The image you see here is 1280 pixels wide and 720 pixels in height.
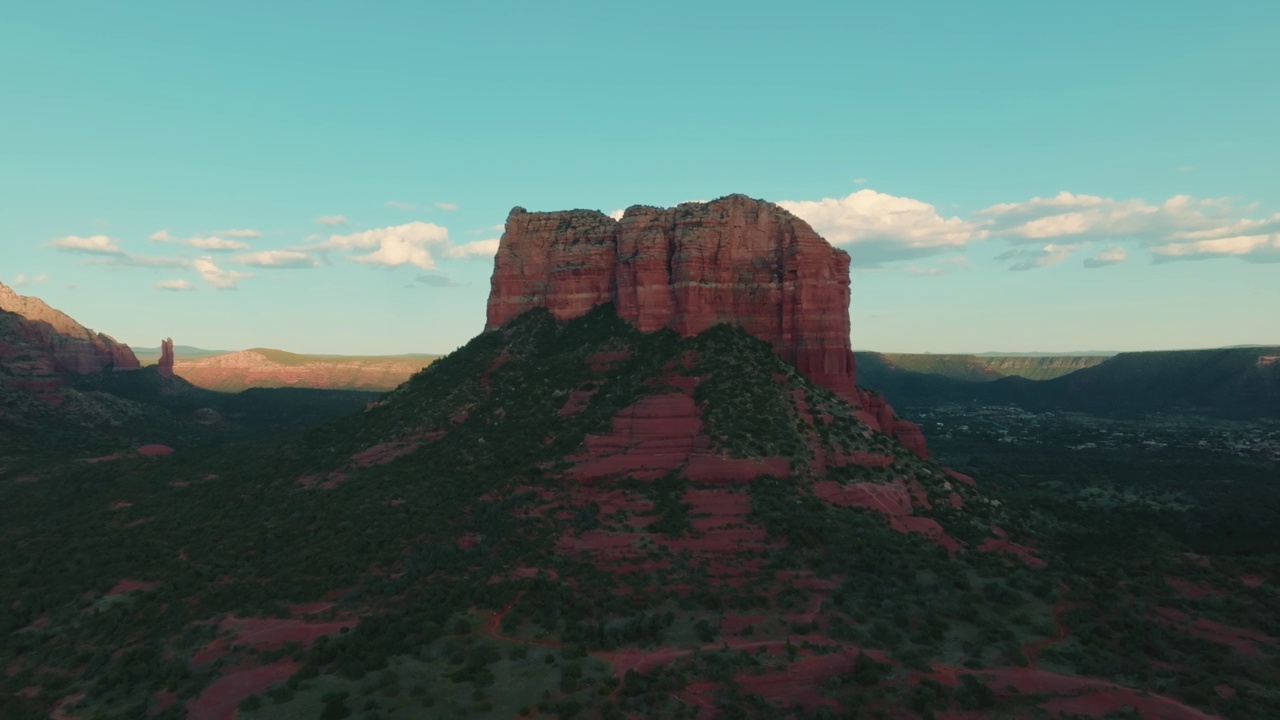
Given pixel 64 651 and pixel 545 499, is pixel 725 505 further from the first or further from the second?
pixel 64 651

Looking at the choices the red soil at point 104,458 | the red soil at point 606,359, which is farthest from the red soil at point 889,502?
the red soil at point 104,458

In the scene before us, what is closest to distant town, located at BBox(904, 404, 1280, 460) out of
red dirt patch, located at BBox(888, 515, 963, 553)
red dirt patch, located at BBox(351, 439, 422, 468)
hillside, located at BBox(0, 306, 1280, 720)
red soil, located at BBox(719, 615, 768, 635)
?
hillside, located at BBox(0, 306, 1280, 720)

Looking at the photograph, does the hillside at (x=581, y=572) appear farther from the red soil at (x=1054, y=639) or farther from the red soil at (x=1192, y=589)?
the red soil at (x=1192, y=589)

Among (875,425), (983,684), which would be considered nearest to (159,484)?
(875,425)

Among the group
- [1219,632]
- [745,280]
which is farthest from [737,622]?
[745,280]

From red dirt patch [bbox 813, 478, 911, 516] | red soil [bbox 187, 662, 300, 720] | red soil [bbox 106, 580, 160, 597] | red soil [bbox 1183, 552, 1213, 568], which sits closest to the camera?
red soil [bbox 187, 662, 300, 720]

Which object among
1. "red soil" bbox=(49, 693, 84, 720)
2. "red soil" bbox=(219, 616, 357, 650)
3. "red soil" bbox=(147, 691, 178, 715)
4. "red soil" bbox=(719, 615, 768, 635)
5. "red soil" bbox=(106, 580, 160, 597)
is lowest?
"red soil" bbox=(49, 693, 84, 720)

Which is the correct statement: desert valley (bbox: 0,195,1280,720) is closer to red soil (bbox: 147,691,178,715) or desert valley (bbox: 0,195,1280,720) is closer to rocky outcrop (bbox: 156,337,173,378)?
red soil (bbox: 147,691,178,715)
